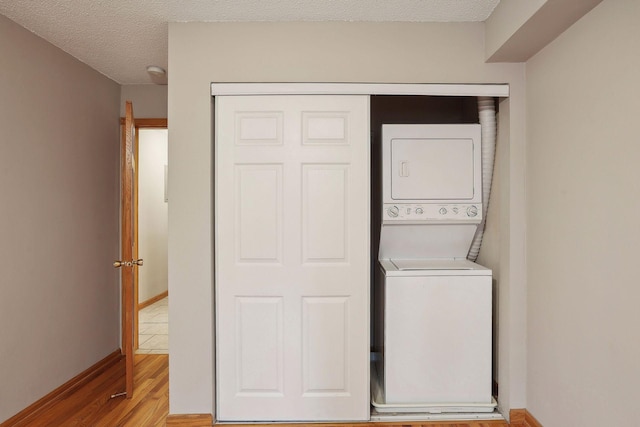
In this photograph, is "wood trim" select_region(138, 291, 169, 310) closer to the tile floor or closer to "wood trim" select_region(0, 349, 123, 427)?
the tile floor

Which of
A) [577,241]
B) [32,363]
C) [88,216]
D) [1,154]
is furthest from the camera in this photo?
[88,216]

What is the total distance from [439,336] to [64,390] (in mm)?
2688

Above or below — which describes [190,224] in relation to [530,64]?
below

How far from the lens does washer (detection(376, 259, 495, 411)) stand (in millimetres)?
2434

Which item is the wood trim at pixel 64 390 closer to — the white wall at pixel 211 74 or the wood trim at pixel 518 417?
the white wall at pixel 211 74

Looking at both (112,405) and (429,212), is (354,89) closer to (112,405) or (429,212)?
(429,212)

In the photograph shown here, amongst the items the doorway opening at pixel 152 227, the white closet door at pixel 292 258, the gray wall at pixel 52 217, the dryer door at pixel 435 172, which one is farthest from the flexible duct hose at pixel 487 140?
the doorway opening at pixel 152 227

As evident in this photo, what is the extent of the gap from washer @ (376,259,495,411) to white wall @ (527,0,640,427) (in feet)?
0.95

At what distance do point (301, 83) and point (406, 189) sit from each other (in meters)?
0.96

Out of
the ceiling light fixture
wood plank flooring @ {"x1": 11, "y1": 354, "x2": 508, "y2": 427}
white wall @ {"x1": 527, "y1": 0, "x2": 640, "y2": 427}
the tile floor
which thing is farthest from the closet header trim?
the tile floor

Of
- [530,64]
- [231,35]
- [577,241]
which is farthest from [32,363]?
[530,64]

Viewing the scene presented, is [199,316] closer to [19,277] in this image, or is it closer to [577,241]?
[19,277]

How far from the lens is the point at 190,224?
234 centimetres

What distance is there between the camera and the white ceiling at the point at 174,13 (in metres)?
2.14
